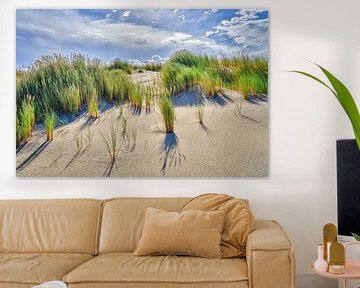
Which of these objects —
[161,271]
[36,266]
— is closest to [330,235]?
[161,271]

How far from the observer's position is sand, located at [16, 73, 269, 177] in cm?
440

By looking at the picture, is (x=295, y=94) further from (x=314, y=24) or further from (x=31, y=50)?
(x=31, y=50)

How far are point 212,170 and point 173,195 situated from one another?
345 millimetres

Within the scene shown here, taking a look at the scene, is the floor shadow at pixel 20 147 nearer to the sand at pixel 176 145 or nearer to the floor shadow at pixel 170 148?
the sand at pixel 176 145

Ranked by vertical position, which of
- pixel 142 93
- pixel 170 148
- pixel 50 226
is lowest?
pixel 50 226

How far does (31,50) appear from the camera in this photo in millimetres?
4453

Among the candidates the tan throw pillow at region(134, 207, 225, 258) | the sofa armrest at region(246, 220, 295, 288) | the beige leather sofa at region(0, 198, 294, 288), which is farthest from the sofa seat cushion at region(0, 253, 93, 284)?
the sofa armrest at region(246, 220, 295, 288)

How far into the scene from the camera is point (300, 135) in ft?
14.4

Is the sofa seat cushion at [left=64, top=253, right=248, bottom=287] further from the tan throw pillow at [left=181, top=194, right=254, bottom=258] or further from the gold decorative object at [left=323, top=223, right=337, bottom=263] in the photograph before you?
the gold decorative object at [left=323, top=223, right=337, bottom=263]

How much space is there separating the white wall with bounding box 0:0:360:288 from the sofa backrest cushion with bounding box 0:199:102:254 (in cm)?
31

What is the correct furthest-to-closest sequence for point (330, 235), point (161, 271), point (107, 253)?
point (107, 253) < point (330, 235) < point (161, 271)

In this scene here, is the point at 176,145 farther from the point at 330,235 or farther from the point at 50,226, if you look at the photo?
the point at 330,235

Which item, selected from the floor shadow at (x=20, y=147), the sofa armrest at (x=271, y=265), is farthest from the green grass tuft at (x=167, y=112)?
the sofa armrest at (x=271, y=265)

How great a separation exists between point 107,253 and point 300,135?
165cm
